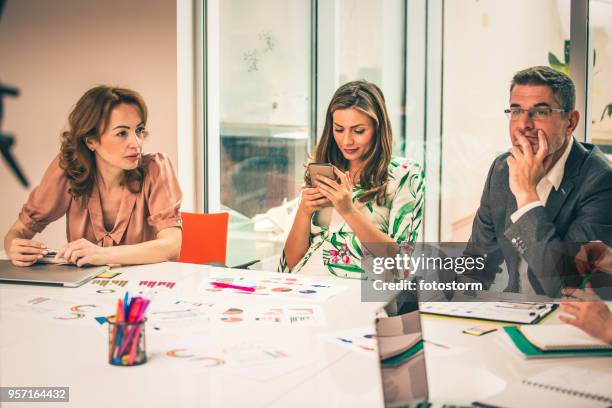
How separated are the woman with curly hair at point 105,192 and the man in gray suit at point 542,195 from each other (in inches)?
54.4

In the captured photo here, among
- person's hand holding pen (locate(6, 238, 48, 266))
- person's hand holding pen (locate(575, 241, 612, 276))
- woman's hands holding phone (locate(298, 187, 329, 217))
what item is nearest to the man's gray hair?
person's hand holding pen (locate(575, 241, 612, 276))

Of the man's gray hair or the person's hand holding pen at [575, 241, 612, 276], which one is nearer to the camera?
the person's hand holding pen at [575, 241, 612, 276]

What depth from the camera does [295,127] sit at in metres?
3.83

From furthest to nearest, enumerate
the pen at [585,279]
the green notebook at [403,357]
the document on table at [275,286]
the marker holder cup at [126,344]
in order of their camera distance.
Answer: the pen at [585,279]
the document on table at [275,286]
the marker holder cup at [126,344]
the green notebook at [403,357]

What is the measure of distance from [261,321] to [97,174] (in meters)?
1.56

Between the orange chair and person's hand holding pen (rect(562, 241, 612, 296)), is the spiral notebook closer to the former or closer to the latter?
person's hand holding pen (rect(562, 241, 612, 296))

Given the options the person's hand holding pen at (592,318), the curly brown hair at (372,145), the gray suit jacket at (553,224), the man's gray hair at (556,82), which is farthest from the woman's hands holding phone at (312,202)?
the person's hand holding pen at (592,318)

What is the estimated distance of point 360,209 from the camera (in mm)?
2529

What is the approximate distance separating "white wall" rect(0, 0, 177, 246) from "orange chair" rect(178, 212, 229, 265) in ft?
1.91

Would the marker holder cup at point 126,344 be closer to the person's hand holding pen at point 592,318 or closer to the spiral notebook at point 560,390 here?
the spiral notebook at point 560,390

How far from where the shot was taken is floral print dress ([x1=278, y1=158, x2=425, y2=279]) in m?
2.46

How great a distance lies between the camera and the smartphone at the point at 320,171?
8.36ft

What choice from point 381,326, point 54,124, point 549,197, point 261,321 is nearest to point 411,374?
point 381,326

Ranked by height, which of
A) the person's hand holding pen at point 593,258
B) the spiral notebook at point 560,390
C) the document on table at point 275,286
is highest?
the person's hand holding pen at point 593,258
